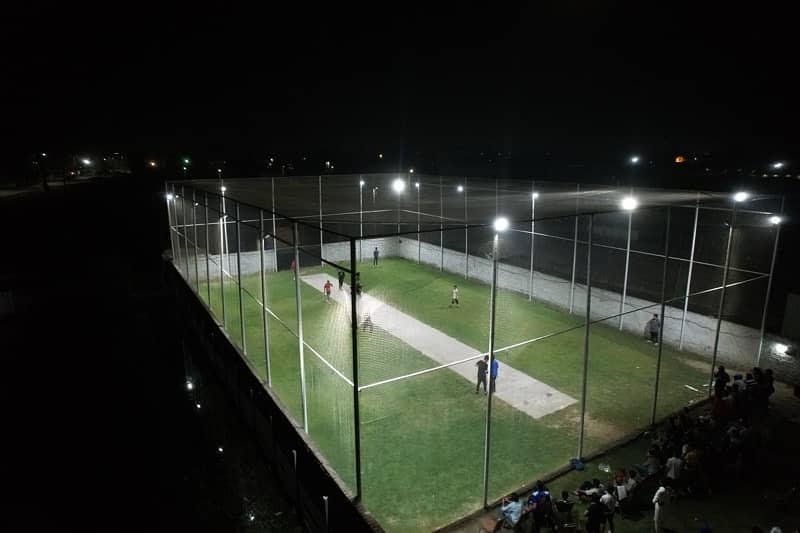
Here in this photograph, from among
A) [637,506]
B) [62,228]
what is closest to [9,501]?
[637,506]

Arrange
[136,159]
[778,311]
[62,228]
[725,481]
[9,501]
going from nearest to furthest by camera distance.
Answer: [725,481]
[9,501]
[778,311]
[62,228]
[136,159]

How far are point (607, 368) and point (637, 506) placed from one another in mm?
6360

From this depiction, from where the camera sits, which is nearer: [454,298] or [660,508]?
[660,508]

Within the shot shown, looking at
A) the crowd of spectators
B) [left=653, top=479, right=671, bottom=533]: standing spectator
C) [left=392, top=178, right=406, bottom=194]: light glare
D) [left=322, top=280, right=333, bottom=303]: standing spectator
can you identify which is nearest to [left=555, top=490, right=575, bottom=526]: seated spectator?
the crowd of spectators

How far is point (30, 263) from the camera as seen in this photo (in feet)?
101

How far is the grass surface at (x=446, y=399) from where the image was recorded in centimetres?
930

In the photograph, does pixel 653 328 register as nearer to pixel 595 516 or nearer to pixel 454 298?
pixel 454 298

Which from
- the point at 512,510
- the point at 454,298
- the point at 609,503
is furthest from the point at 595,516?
the point at 454,298

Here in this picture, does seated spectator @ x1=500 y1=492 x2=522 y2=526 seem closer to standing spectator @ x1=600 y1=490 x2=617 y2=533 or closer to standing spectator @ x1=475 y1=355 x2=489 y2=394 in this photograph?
standing spectator @ x1=600 y1=490 x2=617 y2=533

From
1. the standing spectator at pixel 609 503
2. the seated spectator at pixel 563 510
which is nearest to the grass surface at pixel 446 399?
the seated spectator at pixel 563 510

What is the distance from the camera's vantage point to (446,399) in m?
12.5

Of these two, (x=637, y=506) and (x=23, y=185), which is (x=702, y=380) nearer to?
(x=637, y=506)

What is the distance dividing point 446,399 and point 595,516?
5483 millimetres

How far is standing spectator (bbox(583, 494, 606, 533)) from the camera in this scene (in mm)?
7371
